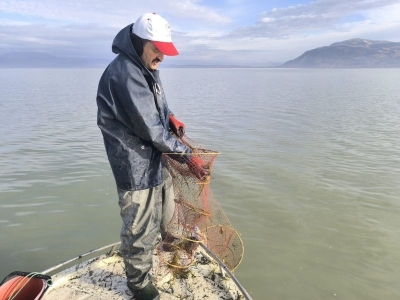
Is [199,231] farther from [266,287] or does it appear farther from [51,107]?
[51,107]

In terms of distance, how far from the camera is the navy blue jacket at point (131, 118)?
2.79m

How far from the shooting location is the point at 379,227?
6398 millimetres

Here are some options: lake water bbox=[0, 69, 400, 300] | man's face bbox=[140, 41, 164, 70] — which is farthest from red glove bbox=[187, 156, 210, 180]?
lake water bbox=[0, 69, 400, 300]

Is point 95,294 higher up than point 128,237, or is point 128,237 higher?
point 128,237

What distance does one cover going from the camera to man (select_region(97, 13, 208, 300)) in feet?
9.21

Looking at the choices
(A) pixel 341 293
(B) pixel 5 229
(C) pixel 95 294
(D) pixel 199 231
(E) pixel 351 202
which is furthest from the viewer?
(E) pixel 351 202

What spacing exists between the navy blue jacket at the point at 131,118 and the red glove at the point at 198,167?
0.44 ft

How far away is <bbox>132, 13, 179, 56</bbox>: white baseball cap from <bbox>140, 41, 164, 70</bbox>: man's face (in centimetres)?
9

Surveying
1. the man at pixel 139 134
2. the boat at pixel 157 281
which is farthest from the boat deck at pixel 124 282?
the man at pixel 139 134

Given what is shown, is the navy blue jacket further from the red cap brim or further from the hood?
the red cap brim

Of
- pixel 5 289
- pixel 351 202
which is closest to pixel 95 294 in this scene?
pixel 5 289

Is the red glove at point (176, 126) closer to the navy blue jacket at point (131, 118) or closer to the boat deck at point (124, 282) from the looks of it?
the navy blue jacket at point (131, 118)

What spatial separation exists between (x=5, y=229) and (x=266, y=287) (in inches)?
192

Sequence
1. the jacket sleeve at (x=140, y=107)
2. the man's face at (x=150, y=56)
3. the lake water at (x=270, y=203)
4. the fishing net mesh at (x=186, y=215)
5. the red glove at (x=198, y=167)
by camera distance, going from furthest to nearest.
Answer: the lake water at (x=270, y=203), the fishing net mesh at (x=186, y=215), the red glove at (x=198, y=167), the man's face at (x=150, y=56), the jacket sleeve at (x=140, y=107)
